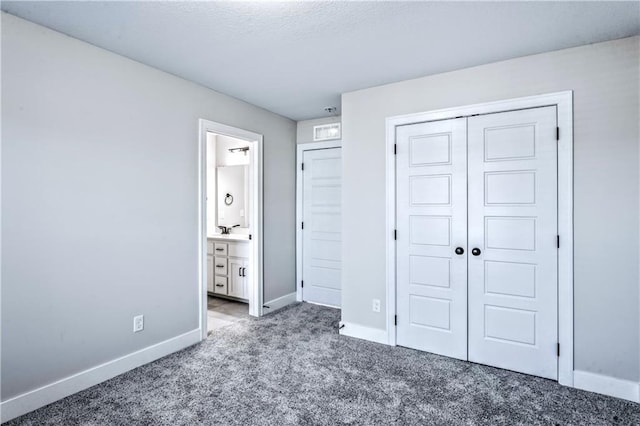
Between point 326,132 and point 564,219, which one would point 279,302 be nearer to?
point 326,132

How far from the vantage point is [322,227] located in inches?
173

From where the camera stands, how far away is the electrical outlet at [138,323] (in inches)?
105

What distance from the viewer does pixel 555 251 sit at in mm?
2506

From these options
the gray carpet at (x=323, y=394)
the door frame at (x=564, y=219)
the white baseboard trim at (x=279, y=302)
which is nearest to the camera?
the gray carpet at (x=323, y=394)

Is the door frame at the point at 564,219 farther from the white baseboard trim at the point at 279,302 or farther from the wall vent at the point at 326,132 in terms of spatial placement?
the white baseboard trim at the point at 279,302

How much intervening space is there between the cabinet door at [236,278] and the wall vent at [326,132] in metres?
1.88

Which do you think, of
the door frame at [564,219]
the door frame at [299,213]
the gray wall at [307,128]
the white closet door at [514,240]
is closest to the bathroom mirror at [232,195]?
the door frame at [299,213]

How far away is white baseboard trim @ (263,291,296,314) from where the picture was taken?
4.06 metres

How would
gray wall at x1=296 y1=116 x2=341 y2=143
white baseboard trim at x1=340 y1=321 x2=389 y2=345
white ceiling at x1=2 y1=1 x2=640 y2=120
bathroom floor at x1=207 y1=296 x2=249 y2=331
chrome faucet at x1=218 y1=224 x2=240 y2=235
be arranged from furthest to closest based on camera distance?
chrome faucet at x1=218 y1=224 x2=240 y2=235
gray wall at x1=296 y1=116 x2=341 y2=143
bathroom floor at x1=207 y1=296 x2=249 y2=331
white baseboard trim at x1=340 y1=321 x2=389 y2=345
white ceiling at x1=2 y1=1 x2=640 y2=120

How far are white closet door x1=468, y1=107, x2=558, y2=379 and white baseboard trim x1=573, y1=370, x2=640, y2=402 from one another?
0.50ft

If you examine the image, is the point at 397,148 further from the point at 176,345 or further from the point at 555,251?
the point at 176,345

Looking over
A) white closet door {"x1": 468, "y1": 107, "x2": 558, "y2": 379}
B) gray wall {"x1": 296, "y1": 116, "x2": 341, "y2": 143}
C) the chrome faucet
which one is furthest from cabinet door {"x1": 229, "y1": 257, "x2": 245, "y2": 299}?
white closet door {"x1": 468, "y1": 107, "x2": 558, "y2": 379}

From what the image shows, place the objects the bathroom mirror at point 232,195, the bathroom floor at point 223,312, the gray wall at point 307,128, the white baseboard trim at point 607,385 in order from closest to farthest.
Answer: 1. the white baseboard trim at point 607,385
2. the bathroom floor at point 223,312
3. the gray wall at point 307,128
4. the bathroom mirror at point 232,195

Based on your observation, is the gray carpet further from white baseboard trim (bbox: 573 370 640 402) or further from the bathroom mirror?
the bathroom mirror
